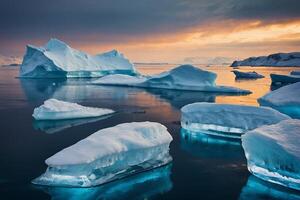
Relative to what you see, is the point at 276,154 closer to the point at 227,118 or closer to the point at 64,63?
the point at 227,118

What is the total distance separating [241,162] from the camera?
7.04 meters

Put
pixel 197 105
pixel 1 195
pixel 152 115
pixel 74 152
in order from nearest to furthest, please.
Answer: pixel 1 195
pixel 74 152
pixel 197 105
pixel 152 115

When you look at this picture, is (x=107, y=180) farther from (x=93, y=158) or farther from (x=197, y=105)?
(x=197, y=105)

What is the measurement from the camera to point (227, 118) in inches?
354

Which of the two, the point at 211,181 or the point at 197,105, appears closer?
the point at 211,181

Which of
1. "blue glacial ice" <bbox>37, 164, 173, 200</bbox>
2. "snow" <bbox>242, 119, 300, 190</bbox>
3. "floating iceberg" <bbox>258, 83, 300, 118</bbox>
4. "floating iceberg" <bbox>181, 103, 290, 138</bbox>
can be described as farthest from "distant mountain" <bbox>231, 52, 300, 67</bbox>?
"blue glacial ice" <bbox>37, 164, 173, 200</bbox>

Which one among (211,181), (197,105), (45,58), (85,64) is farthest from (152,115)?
(85,64)

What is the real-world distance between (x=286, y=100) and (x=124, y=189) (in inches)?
331

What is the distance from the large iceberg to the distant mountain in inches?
2738

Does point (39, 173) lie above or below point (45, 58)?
below

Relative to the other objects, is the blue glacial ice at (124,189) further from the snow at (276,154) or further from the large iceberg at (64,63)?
the large iceberg at (64,63)

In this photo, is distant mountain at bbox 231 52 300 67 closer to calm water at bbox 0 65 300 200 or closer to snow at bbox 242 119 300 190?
calm water at bbox 0 65 300 200

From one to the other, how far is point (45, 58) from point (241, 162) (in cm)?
2855

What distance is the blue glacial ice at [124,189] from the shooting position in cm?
509
